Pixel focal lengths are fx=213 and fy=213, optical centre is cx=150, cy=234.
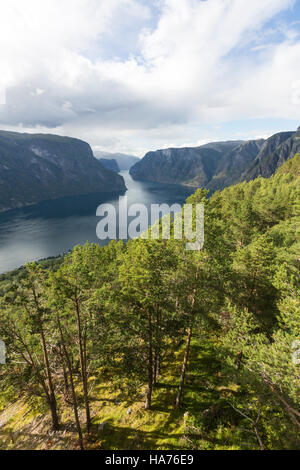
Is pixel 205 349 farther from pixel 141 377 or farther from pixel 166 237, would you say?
pixel 166 237

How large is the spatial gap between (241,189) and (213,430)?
212 feet

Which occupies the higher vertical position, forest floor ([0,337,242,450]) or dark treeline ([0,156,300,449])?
dark treeline ([0,156,300,449])

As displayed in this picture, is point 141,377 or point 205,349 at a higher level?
point 141,377

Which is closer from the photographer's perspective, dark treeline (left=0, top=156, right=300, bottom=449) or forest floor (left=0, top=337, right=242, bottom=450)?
dark treeline (left=0, top=156, right=300, bottom=449)

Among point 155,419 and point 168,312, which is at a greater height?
point 168,312

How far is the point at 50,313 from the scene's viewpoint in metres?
16.3

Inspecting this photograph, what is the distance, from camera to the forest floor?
17.0 m

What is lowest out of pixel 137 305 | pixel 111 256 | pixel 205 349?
pixel 205 349

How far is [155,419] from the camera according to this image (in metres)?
18.8

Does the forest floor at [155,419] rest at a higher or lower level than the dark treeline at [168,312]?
lower

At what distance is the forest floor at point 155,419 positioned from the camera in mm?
17042

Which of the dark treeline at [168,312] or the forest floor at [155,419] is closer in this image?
the dark treeline at [168,312]
